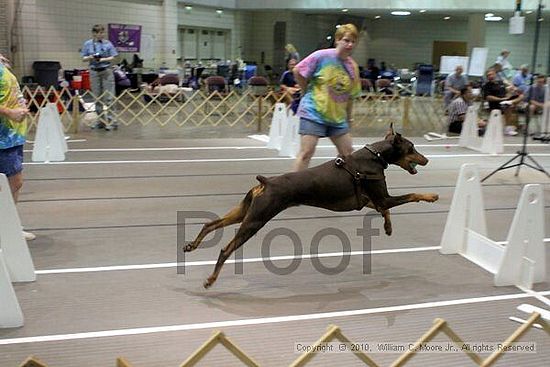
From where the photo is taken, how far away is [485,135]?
9.93m

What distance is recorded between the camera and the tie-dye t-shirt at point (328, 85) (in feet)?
16.6

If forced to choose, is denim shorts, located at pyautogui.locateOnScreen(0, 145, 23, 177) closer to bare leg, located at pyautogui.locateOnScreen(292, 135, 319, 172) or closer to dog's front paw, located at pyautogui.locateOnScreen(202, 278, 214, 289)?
dog's front paw, located at pyautogui.locateOnScreen(202, 278, 214, 289)

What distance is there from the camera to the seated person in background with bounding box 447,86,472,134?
1144 centimetres

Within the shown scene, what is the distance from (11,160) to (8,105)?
0.39m

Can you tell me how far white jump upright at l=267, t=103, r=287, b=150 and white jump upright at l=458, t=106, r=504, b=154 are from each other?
3.34 metres

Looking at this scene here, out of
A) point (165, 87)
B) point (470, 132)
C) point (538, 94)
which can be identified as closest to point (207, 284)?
point (470, 132)

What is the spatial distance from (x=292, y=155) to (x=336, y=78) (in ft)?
12.6

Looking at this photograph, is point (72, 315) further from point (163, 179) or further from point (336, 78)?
point (163, 179)

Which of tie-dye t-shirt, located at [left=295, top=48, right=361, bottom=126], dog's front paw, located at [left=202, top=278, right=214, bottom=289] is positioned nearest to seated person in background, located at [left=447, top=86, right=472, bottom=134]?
tie-dye t-shirt, located at [left=295, top=48, right=361, bottom=126]

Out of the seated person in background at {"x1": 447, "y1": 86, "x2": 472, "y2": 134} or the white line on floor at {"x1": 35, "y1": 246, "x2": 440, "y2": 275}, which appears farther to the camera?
the seated person in background at {"x1": 447, "y1": 86, "x2": 472, "y2": 134}

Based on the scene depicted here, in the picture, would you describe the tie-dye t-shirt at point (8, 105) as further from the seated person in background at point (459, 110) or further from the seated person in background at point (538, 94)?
the seated person in background at point (538, 94)

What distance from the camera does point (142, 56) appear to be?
1948 cm

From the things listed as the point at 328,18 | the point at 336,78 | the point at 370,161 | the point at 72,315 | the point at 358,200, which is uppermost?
the point at 328,18

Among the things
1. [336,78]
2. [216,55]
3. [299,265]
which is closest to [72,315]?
[299,265]
